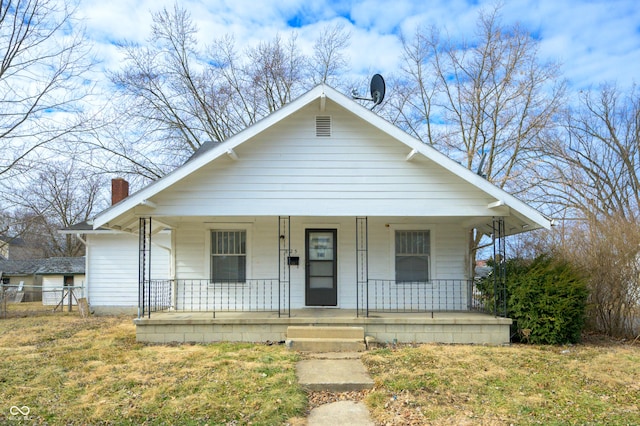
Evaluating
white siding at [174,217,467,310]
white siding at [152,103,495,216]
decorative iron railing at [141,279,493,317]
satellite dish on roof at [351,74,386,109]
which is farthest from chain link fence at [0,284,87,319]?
satellite dish on roof at [351,74,386,109]

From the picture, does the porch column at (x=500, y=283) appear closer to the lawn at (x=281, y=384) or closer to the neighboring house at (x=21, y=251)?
the lawn at (x=281, y=384)

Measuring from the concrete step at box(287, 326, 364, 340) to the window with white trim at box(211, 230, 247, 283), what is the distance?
2.73 metres

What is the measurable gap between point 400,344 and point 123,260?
10.4m

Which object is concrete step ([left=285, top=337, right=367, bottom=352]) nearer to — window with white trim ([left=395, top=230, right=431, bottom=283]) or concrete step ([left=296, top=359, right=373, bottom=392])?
concrete step ([left=296, top=359, right=373, bottom=392])

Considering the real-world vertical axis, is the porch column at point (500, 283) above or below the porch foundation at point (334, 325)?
above

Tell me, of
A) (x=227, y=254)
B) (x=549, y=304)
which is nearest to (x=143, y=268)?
(x=227, y=254)

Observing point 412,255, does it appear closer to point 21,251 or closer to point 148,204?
point 148,204

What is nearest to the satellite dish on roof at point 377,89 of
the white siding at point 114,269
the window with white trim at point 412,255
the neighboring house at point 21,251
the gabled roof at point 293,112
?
the gabled roof at point 293,112

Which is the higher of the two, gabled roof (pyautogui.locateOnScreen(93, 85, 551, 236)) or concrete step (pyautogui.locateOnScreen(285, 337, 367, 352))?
gabled roof (pyautogui.locateOnScreen(93, 85, 551, 236))

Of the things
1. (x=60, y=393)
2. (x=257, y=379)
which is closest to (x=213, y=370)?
(x=257, y=379)

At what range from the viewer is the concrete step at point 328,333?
8.74 meters

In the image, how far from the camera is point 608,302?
32.5 feet

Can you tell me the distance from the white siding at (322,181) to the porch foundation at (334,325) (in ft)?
7.27

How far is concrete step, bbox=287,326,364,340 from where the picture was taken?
8742 millimetres
